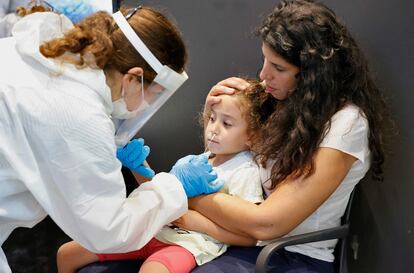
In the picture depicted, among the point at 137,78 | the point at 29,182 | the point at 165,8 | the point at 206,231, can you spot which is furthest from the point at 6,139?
the point at 165,8

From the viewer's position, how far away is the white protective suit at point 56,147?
1.44m

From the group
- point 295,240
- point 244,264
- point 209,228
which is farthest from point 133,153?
point 295,240

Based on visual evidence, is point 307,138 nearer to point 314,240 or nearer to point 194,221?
point 314,240

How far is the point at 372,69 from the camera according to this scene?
6.95 ft

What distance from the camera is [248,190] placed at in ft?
6.57

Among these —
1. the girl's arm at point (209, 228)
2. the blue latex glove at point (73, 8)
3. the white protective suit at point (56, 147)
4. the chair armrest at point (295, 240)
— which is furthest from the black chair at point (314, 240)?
the blue latex glove at point (73, 8)

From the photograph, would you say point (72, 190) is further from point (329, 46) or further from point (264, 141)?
point (329, 46)

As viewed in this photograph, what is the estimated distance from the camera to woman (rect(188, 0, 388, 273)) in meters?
1.79

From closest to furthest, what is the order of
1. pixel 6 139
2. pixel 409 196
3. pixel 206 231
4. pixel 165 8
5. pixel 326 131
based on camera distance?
1. pixel 6 139
2. pixel 326 131
3. pixel 206 231
4. pixel 409 196
5. pixel 165 8

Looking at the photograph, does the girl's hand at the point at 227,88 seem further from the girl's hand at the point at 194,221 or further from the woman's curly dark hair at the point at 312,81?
the girl's hand at the point at 194,221

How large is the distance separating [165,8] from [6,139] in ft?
4.75

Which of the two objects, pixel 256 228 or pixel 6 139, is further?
pixel 256 228

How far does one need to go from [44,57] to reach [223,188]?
33.6 inches

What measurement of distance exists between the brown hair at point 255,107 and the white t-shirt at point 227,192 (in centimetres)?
9
